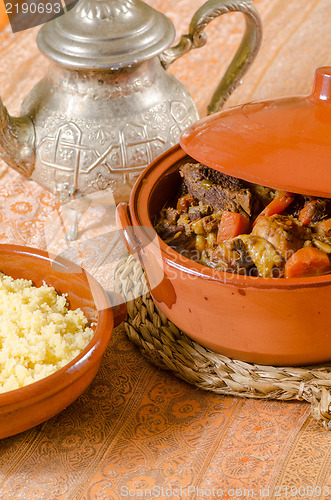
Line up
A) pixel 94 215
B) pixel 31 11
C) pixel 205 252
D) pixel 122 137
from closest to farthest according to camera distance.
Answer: pixel 205 252, pixel 122 137, pixel 94 215, pixel 31 11

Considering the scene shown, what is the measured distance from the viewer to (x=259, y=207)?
5.06 ft

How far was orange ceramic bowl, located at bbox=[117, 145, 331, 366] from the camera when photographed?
1326 mm

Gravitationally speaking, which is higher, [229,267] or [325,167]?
[325,167]

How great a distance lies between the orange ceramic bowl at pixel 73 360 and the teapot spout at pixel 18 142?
0.43 m

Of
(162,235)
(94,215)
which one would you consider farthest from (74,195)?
(162,235)

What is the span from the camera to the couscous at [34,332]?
4.53ft

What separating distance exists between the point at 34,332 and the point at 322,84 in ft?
2.73

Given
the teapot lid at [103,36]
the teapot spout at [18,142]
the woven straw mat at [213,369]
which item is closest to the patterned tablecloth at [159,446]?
the woven straw mat at [213,369]

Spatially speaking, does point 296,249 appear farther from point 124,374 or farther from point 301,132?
point 124,374

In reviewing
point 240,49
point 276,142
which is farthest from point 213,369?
point 240,49

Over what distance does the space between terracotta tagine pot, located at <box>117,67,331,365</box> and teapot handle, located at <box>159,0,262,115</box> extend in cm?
60

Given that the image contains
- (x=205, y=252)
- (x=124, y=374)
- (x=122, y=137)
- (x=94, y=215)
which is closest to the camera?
(x=205, y=252)

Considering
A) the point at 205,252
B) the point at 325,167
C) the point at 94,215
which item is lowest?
the point at 94,215

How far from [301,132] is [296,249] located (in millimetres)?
249
